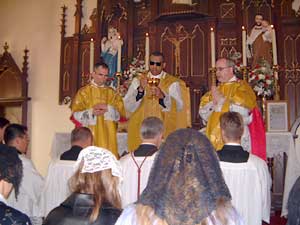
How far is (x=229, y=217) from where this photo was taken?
1829mm

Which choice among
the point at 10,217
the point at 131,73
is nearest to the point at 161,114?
the point at 131,73

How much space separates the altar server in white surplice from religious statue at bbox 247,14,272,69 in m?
3.93

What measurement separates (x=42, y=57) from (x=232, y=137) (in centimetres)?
688

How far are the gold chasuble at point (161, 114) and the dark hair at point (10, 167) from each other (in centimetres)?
362

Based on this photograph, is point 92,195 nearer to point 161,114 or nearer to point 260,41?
point 161,114

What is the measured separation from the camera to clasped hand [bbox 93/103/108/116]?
5.46 metres

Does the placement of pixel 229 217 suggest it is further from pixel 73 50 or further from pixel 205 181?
pixel 73 50

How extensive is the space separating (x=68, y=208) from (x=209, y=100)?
336 cm

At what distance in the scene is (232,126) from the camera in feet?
12.2

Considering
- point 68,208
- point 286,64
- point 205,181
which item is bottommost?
point 68,208

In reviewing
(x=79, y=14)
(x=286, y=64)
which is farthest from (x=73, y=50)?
(x=286, y=64)

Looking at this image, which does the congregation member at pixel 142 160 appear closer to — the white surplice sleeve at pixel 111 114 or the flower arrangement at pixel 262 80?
the white surplice sleeve at pixel 111 114

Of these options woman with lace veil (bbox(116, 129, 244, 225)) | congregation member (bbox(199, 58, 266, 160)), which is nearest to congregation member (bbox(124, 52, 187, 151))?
congregation member (bbox(199, 58, 266, 160))

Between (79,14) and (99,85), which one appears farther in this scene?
(79,14)
